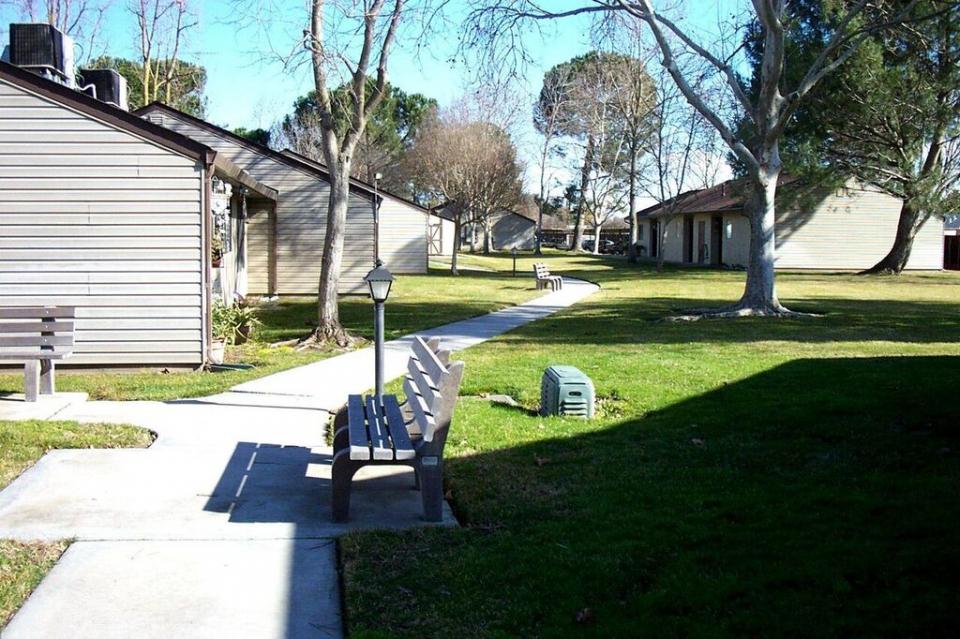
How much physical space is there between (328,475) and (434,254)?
203 ft

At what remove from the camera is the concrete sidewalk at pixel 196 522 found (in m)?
4.54

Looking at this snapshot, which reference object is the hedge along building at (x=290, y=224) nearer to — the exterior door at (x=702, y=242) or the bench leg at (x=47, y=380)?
the bench leg at (x=47, y=380)

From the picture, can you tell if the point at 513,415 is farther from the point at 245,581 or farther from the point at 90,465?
the point at 245,581

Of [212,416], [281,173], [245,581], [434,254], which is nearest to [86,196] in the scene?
[212,416]

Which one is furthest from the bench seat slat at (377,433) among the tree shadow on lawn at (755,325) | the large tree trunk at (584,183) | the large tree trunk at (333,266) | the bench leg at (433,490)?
the large tree trunk at (584,183)

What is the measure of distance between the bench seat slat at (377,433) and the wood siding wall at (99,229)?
5.68 meters

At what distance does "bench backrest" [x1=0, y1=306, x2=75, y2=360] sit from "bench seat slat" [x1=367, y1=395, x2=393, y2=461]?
374cm

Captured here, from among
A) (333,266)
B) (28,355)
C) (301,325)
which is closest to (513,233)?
(301,325)

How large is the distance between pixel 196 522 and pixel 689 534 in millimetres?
2809

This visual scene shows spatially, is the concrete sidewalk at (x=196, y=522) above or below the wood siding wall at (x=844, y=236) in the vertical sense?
below

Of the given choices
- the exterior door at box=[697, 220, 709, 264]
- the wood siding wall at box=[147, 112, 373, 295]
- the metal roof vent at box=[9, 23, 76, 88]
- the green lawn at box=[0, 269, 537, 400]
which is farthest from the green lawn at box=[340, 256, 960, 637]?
the exterior door at box=[697, 220, 709, 264]

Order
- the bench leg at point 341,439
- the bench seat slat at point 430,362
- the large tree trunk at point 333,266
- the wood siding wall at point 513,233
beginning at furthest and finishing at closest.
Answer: the wood siding wall at point 513,233 < the large tree trunk at point 333,266 < the bench leg at point 341,439 < the bench seat slat at point 430,362

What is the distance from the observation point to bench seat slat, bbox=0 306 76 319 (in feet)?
30.9

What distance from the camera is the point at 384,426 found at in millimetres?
6586
